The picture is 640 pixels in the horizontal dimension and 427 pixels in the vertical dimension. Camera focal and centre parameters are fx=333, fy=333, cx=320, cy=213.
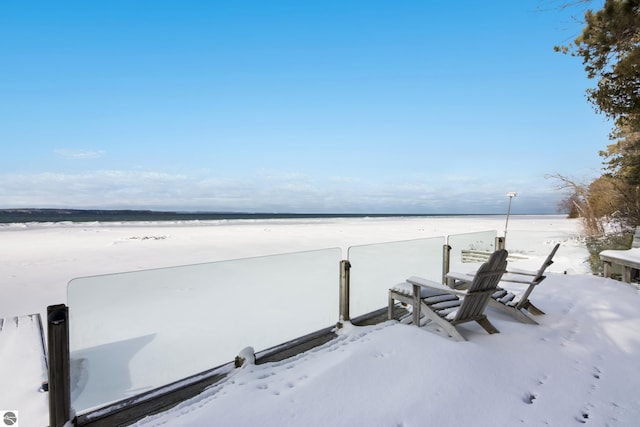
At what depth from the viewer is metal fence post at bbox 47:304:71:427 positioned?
79.5 inches

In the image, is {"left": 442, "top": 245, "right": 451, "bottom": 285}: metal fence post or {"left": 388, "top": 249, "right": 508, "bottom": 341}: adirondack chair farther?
{"left": 442, "top": 245, "right": 451, "bottom": 285}: metal fence post

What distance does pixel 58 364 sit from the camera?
2051mm

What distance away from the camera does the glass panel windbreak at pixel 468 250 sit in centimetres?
620

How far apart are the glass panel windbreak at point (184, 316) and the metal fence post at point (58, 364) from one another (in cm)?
9

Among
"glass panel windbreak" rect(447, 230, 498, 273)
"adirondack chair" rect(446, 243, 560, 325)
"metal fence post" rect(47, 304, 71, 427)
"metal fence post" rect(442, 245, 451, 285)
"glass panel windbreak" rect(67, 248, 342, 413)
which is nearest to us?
"metal fence post" rect(47, 304, 71, 427)

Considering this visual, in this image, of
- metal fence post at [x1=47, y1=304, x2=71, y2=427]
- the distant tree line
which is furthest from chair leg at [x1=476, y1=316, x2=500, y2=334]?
the distant tree line

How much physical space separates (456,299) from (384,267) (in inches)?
48.2

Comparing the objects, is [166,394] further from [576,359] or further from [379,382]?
[576,359]

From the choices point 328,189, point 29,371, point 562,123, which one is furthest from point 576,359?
point 328,189

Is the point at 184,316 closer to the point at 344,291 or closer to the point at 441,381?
the point at 344,291

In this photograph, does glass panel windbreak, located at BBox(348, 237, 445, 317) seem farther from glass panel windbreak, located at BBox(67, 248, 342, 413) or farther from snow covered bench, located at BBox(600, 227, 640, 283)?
snow covered bench, located at BBox(600, 227, 640, 283)

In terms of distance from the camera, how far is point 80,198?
208ft

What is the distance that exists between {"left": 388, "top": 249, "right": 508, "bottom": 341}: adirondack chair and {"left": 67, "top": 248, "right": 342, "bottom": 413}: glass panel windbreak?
0.98 metres

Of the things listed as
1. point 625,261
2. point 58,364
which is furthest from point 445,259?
point 58,364
